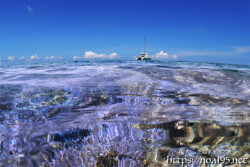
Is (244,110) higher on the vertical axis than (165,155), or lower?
higher

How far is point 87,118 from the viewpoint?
4.71 ft

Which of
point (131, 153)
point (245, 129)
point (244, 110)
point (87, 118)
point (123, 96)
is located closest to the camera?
point (131, 153)

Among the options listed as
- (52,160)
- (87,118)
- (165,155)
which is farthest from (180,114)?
(52,160)

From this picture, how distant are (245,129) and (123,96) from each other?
153 cm

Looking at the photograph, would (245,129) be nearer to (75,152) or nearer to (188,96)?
(188,96)

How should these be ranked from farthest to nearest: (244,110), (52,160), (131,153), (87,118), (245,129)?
1. (244,110)
2. (87,118)
3. (245,129)
4. (131,153)
5. (52,160)

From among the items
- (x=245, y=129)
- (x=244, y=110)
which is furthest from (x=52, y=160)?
(x=244, y=110)

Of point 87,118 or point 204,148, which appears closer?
point 204,148

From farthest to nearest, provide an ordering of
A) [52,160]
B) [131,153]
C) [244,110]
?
[244,110] < [131,153] < [52,160]

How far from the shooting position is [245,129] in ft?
4.20

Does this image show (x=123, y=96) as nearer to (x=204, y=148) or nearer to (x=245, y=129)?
(x=204, y=148)

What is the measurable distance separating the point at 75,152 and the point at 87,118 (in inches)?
15.4

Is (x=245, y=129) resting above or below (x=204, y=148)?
above

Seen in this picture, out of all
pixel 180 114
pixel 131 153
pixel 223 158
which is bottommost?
pixel 223 158
